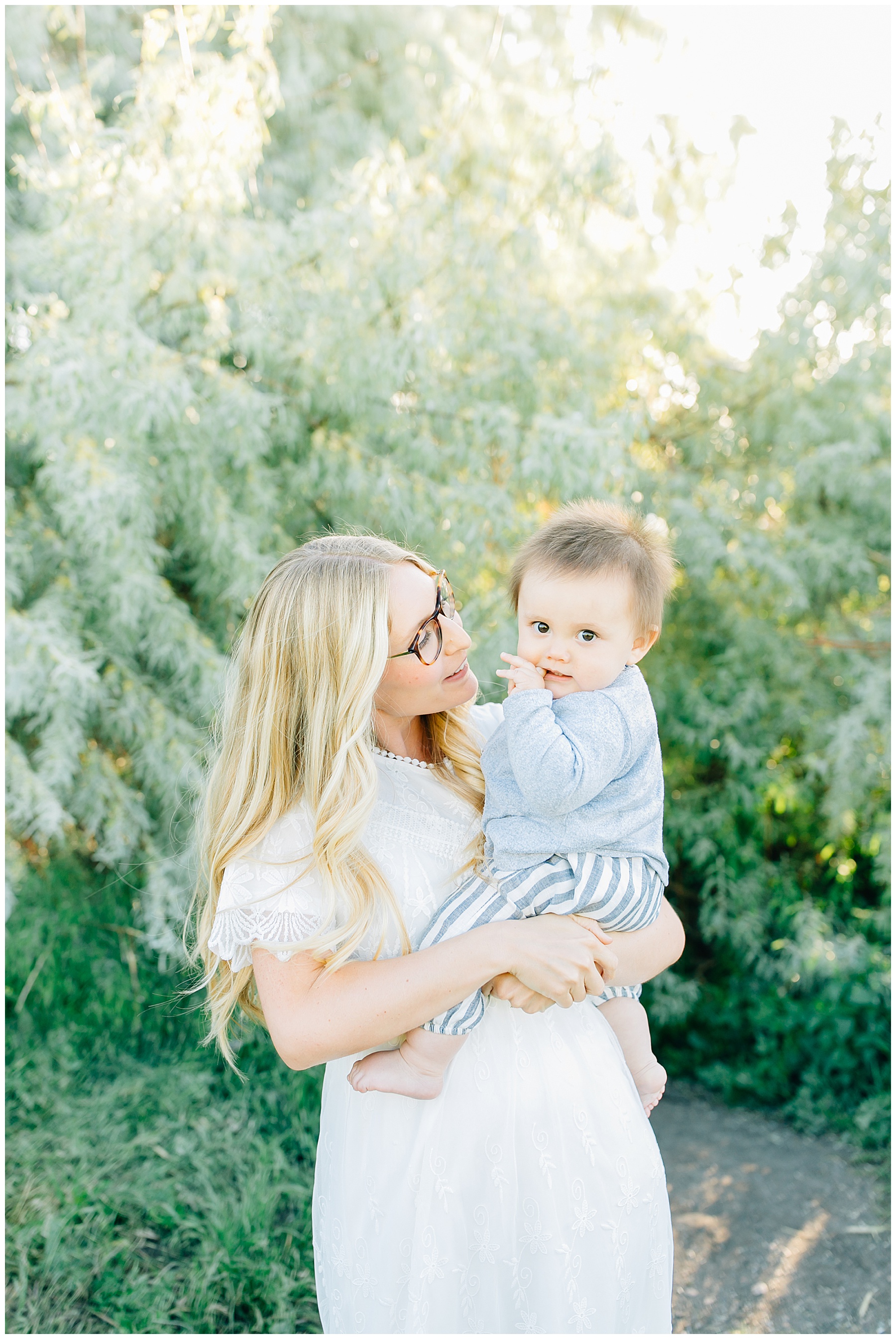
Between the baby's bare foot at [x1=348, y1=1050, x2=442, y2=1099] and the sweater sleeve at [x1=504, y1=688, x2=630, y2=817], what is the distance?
0.43m

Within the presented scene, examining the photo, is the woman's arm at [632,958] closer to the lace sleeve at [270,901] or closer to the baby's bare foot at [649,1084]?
the baby's bare foot at [649,1084]

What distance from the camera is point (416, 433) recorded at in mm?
3186

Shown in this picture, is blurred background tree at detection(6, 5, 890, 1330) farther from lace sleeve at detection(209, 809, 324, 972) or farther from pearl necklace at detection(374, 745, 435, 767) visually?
lace sleeve at detection(209, 809, 324, 972)

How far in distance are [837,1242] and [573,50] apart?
427 centimetres

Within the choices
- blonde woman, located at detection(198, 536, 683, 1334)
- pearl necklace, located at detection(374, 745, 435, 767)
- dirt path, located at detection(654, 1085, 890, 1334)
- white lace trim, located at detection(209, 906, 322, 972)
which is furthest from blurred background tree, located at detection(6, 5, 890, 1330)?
white lace trim, located at detection(209, 906, 322, 972)

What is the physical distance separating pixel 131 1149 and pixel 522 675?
2.49 m

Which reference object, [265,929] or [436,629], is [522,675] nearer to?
[436,629]

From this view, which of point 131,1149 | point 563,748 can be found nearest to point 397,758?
point 563,748

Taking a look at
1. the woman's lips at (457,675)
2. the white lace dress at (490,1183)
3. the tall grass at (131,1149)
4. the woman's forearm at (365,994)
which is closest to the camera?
the woman's forearm at (365,994)

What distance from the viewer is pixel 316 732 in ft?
4.74

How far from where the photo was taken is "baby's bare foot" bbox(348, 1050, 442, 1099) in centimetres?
140

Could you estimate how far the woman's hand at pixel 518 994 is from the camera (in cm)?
138

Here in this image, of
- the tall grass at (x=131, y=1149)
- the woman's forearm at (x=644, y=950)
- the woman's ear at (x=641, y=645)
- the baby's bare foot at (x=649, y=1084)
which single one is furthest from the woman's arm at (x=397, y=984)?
the tall grass at (x=131, y=1149)

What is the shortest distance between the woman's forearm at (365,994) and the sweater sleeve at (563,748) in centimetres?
23
